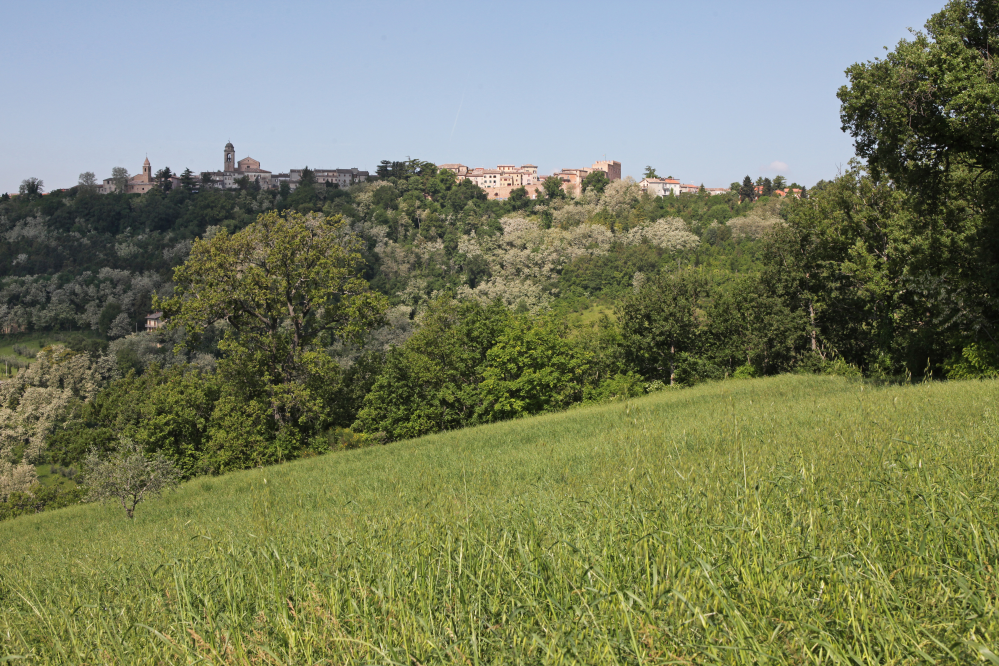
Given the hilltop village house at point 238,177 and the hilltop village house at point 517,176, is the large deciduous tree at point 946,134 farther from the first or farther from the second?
Result: the hilltop village house at point 238,177

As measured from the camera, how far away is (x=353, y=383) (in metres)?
34.3

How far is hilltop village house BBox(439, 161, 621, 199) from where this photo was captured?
6555 inches

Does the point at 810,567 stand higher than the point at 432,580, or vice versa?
the point at 810,567

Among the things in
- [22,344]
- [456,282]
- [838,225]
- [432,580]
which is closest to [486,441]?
[432,580]

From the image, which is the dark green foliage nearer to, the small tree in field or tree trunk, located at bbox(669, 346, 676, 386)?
the small tree in field

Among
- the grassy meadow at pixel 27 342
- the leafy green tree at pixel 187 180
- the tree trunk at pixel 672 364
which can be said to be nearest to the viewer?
the tree trunk at pixel 672 364

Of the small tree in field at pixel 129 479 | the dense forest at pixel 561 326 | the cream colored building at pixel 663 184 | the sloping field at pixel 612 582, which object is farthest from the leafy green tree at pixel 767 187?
the sloping field at pixel 612 582

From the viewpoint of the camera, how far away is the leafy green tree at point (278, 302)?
25297 millimetres

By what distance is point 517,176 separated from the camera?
17612 centimetres

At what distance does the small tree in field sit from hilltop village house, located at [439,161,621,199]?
148 meters

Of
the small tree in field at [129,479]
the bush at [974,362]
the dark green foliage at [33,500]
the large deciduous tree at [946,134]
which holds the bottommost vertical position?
the dark green foliage at [33,500]

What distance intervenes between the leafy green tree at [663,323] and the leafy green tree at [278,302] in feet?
55.9

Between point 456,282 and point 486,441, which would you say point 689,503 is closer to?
point 486,441

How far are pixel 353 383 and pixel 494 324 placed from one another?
Answer: 8.41m
